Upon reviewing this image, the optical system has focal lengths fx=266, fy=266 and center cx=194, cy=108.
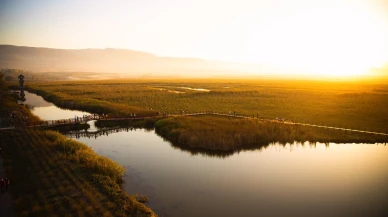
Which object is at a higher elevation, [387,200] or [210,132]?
[210,132]

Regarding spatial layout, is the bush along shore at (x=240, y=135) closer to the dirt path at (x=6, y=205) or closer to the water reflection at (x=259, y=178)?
the water reflection at (x=259, y=178)

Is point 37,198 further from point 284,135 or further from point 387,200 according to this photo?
point 284,135

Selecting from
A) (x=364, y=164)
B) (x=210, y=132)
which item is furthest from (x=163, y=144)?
(x=364, y=164)

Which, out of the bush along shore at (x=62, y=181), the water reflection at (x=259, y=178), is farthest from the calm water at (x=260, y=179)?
the bush along shore at (x=62, y=181)

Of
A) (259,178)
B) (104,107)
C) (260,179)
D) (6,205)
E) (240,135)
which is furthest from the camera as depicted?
(104,107)

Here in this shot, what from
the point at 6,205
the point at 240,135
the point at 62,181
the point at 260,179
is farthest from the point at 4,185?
the point at 240,135

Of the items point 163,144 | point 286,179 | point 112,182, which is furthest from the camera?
point 163,144

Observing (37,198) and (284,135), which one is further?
(284,135)

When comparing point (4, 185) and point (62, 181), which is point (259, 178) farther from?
point (4, 185)
